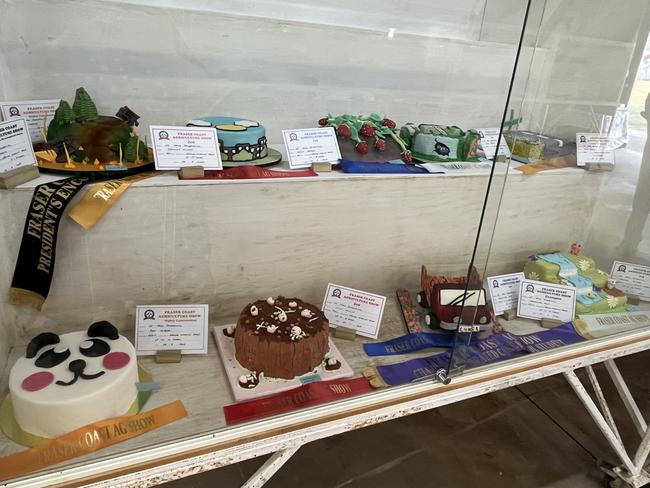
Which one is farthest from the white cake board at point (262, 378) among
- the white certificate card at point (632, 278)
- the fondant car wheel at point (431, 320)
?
the white certificate card at point (632, 278)

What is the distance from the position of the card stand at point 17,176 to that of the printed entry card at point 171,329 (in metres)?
0.37

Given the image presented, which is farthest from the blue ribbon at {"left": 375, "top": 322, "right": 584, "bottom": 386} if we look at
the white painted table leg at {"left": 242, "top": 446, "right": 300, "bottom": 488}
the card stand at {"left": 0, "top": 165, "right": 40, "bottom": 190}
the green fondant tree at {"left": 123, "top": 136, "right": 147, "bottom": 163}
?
the card stand at {"left": 0, "top": 165, "right": 40, "bottom": 190}

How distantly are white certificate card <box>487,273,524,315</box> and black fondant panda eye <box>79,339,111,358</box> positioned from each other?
984 mm

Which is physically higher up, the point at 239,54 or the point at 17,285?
the point at 239,54

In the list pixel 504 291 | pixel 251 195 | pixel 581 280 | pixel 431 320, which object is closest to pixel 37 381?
pixel 251 195

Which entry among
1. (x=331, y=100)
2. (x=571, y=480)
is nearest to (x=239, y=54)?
(x=331, y=100)

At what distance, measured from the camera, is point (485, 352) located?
1279mm

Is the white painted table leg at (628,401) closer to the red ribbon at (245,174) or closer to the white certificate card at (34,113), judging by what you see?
the red ribbon at (245,174)

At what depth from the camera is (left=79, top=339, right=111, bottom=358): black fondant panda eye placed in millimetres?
993

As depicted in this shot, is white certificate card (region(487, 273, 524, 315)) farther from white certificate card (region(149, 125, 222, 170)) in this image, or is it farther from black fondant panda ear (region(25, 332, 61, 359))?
black fondant panda ear (region(25, 332, 61, 359))

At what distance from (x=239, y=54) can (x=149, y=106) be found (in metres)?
0.33

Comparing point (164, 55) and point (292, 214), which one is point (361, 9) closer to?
point (164, 55)

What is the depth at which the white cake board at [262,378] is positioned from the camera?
3.53 feet

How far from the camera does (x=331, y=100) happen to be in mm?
1793
